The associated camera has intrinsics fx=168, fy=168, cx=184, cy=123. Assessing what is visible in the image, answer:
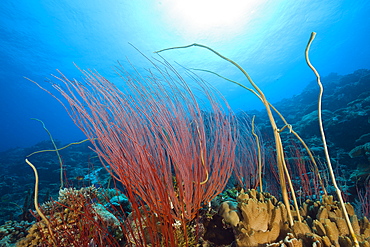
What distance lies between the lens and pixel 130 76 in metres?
2.12

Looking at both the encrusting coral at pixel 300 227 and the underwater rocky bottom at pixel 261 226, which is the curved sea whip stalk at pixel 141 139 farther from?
the encrusting coral at pixel 300 227

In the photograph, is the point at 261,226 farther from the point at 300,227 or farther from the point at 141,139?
the point at 141,139

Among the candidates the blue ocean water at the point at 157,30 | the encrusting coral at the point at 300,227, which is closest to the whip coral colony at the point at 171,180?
the encrusting coral at the point at 300,227

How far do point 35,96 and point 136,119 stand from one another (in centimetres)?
7540

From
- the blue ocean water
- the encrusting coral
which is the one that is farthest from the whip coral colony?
the blue ocean water

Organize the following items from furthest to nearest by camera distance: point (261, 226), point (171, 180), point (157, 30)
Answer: point (157, 30) < point (171, 180) < point (261, 226)

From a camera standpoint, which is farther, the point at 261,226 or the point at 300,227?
the point at 261,226

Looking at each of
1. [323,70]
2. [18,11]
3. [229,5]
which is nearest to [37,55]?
[18,11]

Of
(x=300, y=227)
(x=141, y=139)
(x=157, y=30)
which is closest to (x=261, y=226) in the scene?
(x=300, y=227)

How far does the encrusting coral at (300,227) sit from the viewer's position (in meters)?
1.21

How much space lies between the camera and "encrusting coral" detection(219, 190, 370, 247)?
1210 mm

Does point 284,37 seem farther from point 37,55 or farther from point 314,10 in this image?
point 37,55

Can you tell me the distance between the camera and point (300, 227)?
131 centimetres

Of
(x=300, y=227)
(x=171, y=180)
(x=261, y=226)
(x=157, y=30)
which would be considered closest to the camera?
(x=300, y=227)
